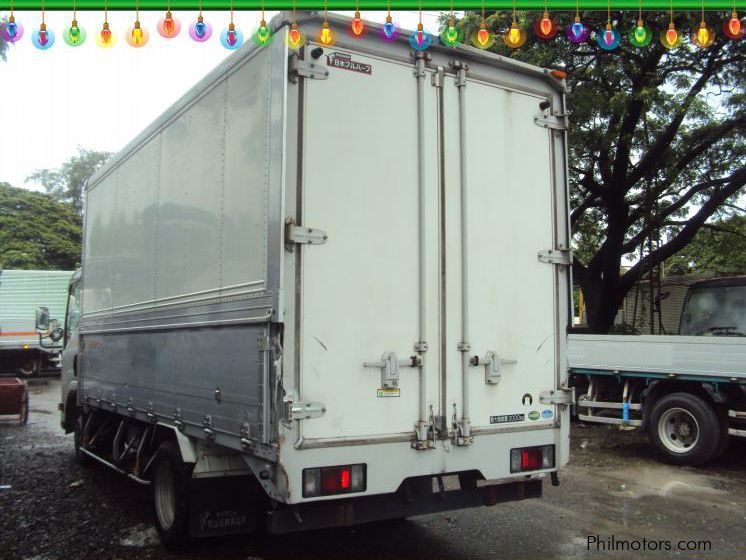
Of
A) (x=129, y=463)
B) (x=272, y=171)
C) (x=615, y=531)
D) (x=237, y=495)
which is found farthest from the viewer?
(x=129, y=463)

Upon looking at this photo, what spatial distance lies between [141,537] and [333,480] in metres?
2.66

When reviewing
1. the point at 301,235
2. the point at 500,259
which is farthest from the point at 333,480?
the point at 500,259

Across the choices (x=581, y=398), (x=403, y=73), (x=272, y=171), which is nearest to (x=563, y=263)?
(x=403, y=73)

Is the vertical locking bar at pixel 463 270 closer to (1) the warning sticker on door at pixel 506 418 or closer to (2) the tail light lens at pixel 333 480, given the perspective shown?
(1) the warning sticker on door at pixel 506 418

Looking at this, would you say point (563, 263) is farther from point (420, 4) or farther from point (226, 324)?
point (226, 324)

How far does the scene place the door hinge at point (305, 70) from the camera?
4.20 m

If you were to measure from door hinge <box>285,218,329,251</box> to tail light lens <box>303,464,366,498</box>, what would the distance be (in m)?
1.36

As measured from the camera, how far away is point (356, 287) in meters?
4.38

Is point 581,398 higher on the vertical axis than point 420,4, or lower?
lower

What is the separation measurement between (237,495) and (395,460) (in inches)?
56.3

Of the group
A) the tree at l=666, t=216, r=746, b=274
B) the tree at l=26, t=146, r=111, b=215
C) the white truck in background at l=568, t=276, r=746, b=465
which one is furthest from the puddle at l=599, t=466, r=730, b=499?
the tree at l=26, t=146, r=111, b=215

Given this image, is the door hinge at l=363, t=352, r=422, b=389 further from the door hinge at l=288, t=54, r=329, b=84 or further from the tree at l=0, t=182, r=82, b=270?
the tree at l=0, t=182, r=82, b=270

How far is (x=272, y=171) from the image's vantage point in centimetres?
418

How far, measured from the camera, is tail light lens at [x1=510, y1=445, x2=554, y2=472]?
16.0 ft
